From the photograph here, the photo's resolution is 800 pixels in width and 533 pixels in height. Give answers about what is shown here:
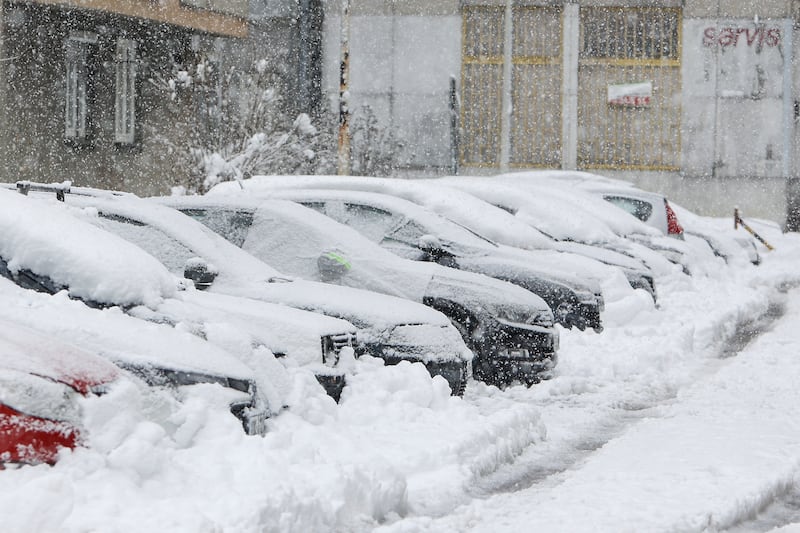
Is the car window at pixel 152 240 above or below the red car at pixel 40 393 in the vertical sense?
above

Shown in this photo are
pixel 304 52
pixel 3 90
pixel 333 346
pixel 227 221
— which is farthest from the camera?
pixel 304 52

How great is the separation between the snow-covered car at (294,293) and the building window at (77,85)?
12.2 meters

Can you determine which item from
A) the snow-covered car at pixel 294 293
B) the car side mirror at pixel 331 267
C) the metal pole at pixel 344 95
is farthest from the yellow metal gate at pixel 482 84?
the snow-covered car at pixel 294 293

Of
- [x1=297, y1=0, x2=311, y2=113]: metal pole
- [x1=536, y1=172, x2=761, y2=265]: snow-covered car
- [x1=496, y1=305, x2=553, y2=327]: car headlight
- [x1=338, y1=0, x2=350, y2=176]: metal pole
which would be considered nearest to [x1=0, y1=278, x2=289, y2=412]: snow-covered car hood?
[x1=496, y1=305, x2=553, y2=327]: car headlight

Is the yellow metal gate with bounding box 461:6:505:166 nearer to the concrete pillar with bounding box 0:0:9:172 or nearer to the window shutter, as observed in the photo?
the window shutter

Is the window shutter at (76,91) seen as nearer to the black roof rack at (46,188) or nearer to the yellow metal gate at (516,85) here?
the black roof rack at (46,188)

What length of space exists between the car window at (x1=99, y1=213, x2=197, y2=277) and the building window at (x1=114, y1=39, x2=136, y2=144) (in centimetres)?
1332

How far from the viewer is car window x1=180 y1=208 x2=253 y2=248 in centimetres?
1006

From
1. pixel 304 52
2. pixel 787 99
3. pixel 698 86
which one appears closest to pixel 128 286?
pixel 304 52

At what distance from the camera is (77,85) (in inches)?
824

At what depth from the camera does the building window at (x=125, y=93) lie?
71.4ft

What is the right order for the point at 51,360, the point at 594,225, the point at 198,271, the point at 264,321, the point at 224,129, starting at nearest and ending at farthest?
the point at 51,360 → the point at 264,321 → the point at 198,271 → the point at 594,225 → the point at 224,129

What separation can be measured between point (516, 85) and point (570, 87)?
1.45 meters

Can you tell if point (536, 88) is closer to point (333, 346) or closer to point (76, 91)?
point (76, 91)
